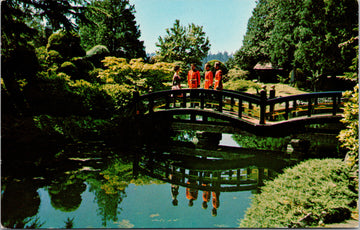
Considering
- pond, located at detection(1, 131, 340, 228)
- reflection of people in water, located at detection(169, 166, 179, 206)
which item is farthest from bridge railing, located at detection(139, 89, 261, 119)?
reflection of people in water, located at detection(169, 166, 179, 206)

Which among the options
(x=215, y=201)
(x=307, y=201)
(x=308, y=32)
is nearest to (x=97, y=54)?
(x=308, y=32)

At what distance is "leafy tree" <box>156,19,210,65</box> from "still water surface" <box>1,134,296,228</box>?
5.28 meters

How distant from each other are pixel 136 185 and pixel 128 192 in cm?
49

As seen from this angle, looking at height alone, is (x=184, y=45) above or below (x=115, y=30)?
below

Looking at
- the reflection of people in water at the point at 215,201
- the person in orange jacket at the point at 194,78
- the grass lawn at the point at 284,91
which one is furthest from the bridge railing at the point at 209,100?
the grass lawn at the point at 284,91

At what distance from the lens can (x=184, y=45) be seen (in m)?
12.8

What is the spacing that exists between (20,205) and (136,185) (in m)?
2.84

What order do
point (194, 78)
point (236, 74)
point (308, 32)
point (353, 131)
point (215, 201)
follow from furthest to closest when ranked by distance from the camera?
point (236, 74) → point (308, 32) → point (194, 78) → point (215, 201) → point (353, 131)

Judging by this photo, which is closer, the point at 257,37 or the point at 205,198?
the point at 205,198

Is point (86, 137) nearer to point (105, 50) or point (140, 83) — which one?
point (140, 83)

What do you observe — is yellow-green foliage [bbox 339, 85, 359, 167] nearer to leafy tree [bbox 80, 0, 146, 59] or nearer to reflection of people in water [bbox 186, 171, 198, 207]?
reflection of people in water [bbox 186, 171, 198, 207]

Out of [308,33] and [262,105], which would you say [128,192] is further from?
[308,33]

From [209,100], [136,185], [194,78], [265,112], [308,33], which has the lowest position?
[136,185]

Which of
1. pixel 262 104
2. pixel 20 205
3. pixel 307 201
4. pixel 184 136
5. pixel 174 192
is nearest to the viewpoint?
pixel 307 201
